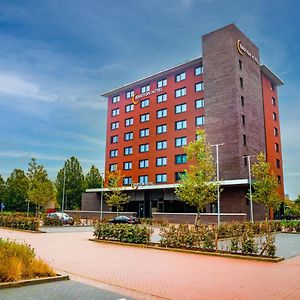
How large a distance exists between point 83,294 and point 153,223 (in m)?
33.2

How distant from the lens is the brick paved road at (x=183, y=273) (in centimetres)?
858

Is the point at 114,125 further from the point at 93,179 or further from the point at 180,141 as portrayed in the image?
the point at 180,141

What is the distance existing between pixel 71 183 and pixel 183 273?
6850 centimetres

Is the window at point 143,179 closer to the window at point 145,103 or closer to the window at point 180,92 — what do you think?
the window at point 145,103

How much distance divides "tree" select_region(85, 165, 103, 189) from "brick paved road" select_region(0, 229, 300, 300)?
60.7 metres

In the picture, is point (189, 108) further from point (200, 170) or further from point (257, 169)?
point (200, 170)

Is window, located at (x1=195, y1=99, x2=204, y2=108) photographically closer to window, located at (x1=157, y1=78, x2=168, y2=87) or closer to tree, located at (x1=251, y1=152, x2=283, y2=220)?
window, located at (x1=157, y1=78, x2=168, y2=87)

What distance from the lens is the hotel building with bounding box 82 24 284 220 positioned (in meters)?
45.3

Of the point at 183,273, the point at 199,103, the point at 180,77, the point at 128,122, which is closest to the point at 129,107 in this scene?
the point at 128,122

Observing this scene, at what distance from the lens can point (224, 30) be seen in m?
49.2

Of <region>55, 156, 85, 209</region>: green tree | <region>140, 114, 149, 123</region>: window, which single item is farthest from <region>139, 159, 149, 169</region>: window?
<region>55, 156, 85, 209</region>: green tree

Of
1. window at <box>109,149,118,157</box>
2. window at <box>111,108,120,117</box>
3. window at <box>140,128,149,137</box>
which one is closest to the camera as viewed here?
window at <box>140,128,149,137</box>

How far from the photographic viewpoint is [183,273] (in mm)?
10977

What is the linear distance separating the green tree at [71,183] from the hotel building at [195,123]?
12568 millimetres
